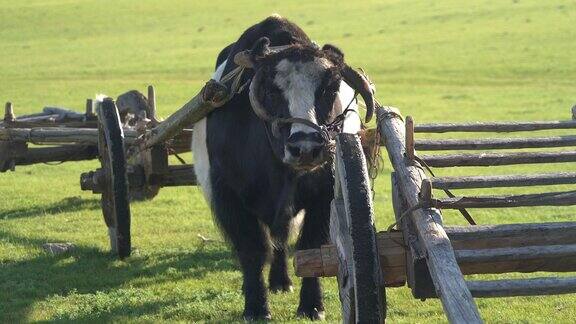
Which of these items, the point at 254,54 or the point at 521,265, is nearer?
the point at 521,265

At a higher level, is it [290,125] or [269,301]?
[290,125]

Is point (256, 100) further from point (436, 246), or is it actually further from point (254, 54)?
point (436, 246)

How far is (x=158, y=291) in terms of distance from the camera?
7.59 metres

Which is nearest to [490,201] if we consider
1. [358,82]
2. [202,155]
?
[358,82]

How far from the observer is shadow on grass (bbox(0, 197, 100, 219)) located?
435 inches

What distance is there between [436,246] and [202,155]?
151 inches

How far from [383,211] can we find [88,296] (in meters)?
4.58

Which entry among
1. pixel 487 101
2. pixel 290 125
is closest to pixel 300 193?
pixel 290 125

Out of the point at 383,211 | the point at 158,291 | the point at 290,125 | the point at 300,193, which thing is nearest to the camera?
the point at 290,125

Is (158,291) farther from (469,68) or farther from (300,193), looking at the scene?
(469,68)

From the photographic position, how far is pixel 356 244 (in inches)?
180

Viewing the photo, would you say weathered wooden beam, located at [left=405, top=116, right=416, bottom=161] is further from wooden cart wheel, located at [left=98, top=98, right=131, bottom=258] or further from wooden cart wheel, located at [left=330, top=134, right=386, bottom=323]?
wooden cart wheel, located at [left=98, top=98, right=131, bottom=258]

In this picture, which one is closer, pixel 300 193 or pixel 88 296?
pixel 300 193

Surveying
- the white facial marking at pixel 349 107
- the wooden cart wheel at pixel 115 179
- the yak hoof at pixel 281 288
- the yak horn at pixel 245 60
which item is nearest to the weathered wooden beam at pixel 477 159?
the white facial marking at pixel 349 107
